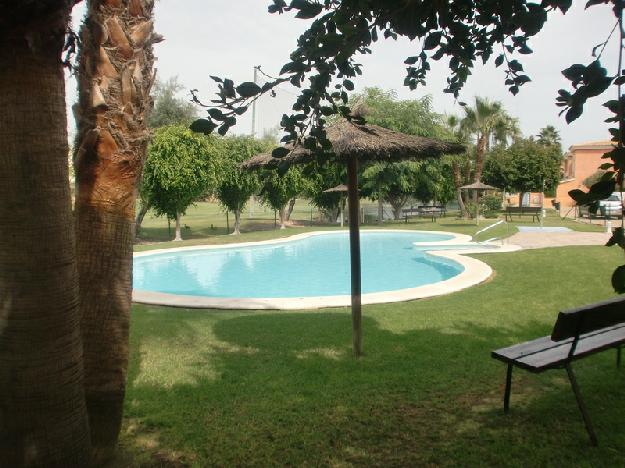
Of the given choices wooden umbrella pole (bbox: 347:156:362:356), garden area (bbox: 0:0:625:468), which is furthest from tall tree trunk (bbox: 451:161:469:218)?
wooden umbrella pole (bbox: 347:156:362:356)

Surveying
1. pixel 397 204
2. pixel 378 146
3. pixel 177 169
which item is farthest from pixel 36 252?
pixel 397 204

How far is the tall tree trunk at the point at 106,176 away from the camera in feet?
9.35

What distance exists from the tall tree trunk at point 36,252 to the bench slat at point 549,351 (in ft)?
10.1

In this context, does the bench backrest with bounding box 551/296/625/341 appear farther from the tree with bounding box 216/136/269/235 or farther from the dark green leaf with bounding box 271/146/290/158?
the tree with bounding box 216/136/269/235

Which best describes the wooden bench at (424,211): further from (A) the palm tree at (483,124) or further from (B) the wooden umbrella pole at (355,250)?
(B) the wooden umbrella pole at (355,250)

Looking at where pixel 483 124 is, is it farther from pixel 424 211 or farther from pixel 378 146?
pixel 378 146

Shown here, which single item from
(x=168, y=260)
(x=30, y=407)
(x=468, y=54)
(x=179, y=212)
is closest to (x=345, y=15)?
(x=468, y=54)

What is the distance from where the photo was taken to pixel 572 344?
3.69 m

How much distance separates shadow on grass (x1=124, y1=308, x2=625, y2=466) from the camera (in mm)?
3451

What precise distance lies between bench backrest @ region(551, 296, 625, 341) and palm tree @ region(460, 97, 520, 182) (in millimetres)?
27249

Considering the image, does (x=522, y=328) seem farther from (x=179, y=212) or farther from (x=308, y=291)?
(x=179, y=212)

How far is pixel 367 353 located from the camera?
5.85m

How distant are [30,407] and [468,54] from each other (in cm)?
318

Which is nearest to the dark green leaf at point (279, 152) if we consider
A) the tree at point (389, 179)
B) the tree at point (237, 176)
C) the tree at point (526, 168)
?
the tree at point (237, 176)
